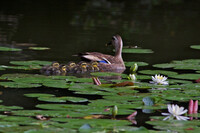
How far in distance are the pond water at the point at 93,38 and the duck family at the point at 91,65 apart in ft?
1.05

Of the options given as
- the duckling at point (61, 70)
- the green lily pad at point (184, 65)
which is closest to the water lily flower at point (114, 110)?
the duckling at point (61, 70)

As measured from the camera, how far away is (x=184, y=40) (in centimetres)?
1380

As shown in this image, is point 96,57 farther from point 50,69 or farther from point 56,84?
point 56,84

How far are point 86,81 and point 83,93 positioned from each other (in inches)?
36.6

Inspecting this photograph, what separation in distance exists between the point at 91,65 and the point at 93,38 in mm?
4391

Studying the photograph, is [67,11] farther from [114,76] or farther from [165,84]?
[165,84]

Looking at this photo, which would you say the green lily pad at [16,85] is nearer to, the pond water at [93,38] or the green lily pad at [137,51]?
the pond water at [93,38]

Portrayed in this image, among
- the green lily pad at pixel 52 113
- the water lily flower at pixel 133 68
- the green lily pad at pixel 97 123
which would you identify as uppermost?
the water lily flower at pixel 133 68

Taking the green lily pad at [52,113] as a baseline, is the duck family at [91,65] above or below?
above

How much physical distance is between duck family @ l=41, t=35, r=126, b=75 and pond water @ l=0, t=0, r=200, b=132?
12.5 inches

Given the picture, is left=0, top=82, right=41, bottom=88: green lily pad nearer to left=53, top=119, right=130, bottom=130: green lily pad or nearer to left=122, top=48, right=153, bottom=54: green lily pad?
left=53, top=119, right=130, bottom=130: green lily pad

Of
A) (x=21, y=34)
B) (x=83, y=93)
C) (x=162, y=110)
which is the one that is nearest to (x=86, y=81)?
(x=83, y=93)

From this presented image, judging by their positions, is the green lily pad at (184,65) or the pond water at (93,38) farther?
the green lily pad at (184,65)

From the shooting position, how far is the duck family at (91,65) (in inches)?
334
